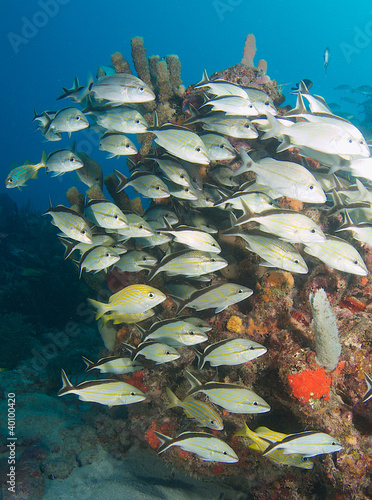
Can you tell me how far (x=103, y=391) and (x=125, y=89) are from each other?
155 inches

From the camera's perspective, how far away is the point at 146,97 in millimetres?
3881

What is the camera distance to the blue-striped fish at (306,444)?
234 cm

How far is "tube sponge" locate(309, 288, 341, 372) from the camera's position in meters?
2.82

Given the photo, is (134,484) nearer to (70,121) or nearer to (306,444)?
(306,444)

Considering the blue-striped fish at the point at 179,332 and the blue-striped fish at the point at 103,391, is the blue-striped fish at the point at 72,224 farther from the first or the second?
the blue-striped fish at the point at 103,391

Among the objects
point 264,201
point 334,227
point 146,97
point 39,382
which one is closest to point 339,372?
point 264,201

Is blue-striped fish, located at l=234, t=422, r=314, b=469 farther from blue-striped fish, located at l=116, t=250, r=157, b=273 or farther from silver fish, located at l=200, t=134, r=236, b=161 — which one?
silver fish, located at l=200, t=134, r=236, b=161

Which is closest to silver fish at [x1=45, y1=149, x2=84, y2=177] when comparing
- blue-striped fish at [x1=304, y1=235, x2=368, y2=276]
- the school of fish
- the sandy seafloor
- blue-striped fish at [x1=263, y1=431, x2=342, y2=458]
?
the school of fish

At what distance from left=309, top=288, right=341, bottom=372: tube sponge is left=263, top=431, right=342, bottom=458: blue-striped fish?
72cm

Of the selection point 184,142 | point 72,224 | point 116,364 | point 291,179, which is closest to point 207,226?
point 184,142

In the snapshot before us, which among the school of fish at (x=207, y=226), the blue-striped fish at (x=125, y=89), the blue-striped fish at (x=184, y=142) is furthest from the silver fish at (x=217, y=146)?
the blue-striped fish at (x=125, y=89)

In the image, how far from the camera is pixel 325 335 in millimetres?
2811

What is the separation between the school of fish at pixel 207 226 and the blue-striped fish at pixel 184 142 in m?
0.01

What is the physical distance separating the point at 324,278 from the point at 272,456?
7.82 ft
